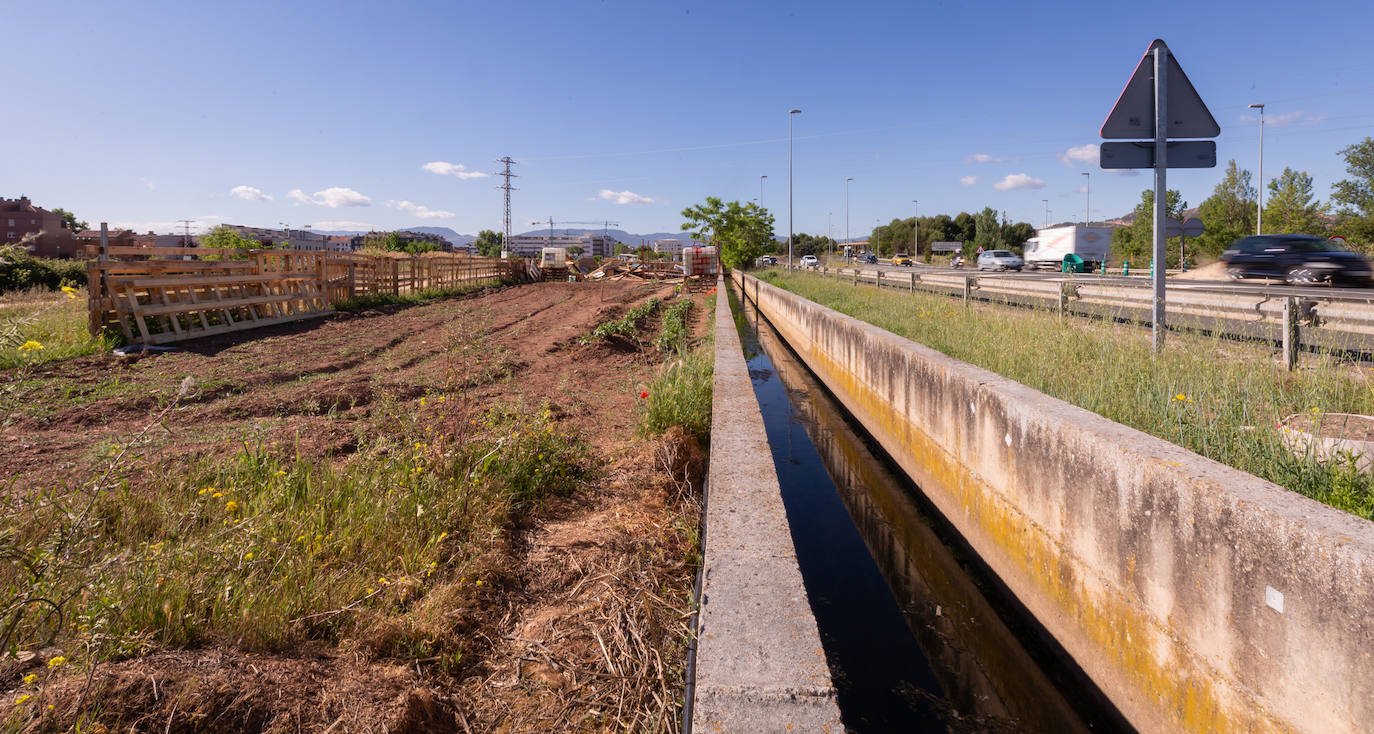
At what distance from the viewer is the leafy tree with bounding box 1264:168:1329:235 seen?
45656mm

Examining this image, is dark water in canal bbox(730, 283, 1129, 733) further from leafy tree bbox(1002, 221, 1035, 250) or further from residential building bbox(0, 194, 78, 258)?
leafy tree bbox(1002, 221, 1035, 250)

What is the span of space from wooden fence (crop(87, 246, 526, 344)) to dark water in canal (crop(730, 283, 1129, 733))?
12776 millimetres

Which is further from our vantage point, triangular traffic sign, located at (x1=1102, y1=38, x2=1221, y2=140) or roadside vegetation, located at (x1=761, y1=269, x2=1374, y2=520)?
triangular traffic sign, located at (x1=1102, y1=38, x2=1221, y2=140)

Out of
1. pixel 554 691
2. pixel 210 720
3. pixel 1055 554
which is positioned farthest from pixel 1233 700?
pixel 210 720

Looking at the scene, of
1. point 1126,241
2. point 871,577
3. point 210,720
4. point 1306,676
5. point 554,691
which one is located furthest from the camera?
point 1126,241

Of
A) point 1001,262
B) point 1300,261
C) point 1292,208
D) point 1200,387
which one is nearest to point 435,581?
point 1200,387

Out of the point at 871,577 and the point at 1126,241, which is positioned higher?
the point at 1126,241

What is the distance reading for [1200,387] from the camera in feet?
14.5

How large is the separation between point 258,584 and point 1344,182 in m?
76.4

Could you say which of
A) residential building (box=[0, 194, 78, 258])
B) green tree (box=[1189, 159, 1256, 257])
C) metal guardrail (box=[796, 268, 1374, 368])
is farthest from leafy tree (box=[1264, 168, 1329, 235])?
residential building (box=[0, 194, 78, 258])

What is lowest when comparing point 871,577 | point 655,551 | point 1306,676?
point 871,577

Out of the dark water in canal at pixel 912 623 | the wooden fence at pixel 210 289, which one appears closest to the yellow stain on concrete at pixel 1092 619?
the dark water in canal at pixel 912 623

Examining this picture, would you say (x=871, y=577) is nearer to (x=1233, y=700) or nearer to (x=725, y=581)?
(x=725, y=581)

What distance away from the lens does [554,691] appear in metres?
2.92
